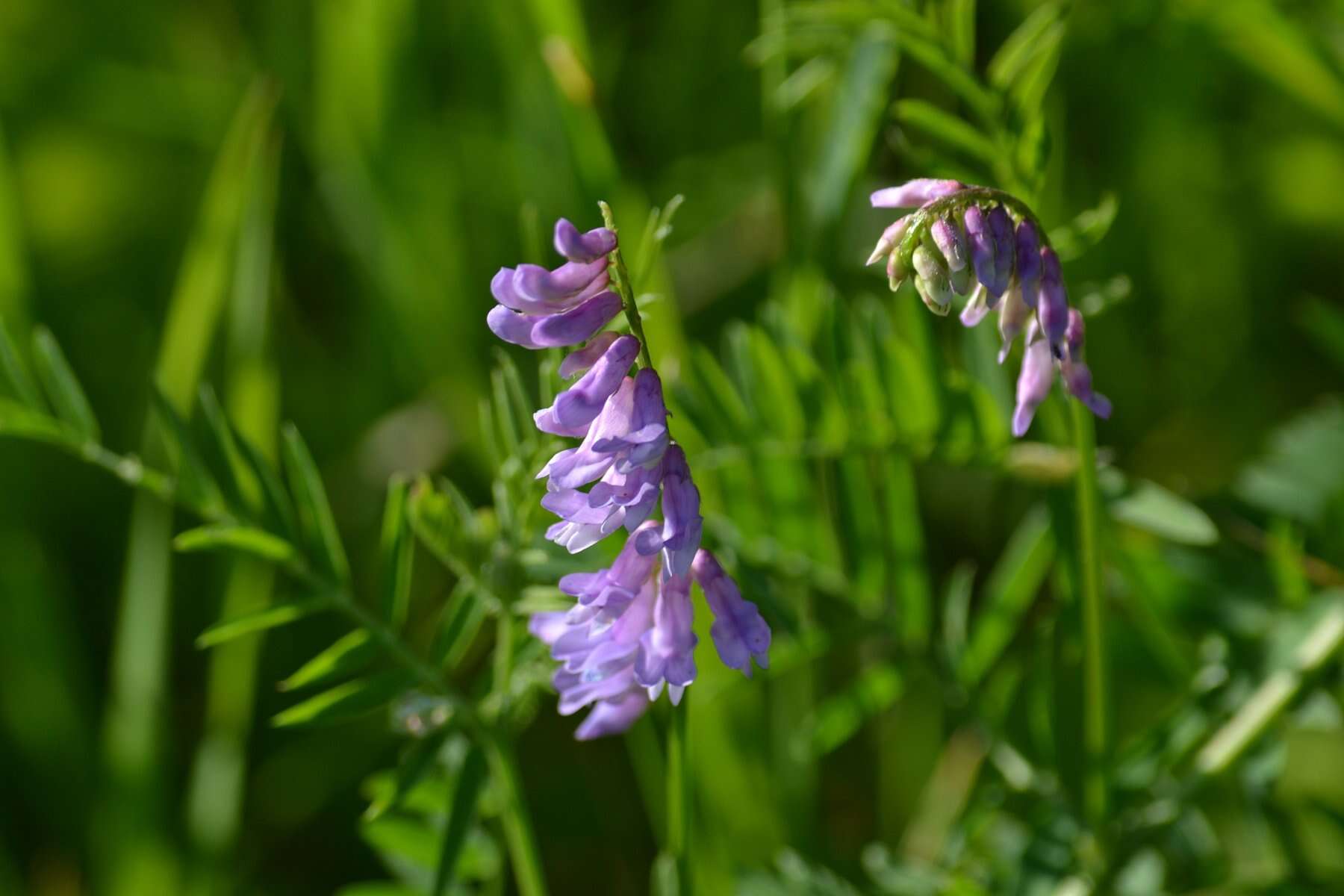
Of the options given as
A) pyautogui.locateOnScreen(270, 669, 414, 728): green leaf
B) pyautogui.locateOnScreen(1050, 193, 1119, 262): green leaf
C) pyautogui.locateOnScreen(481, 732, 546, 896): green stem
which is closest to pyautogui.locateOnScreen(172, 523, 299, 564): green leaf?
pyautogui.locateOnScreen(270, 669, 414, 728): green leaf

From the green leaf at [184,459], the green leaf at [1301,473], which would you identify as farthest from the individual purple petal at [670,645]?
the green leaf at [1301,473]

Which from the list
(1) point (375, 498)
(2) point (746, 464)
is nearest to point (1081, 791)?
(2) point (746, 464)

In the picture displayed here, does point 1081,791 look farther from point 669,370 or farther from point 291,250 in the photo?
point 291,250

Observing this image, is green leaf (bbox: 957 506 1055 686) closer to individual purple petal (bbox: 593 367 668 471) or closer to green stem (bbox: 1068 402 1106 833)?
green stem (bbox: 1068 402 1106 833)

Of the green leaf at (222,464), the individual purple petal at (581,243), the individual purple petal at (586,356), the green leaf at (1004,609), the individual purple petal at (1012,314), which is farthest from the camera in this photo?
the green leaf at (1004,609)

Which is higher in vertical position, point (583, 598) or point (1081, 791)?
point (583, 598)

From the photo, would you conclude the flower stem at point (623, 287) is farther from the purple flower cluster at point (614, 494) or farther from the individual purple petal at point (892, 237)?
the individual purple petal at point (892, 237)
